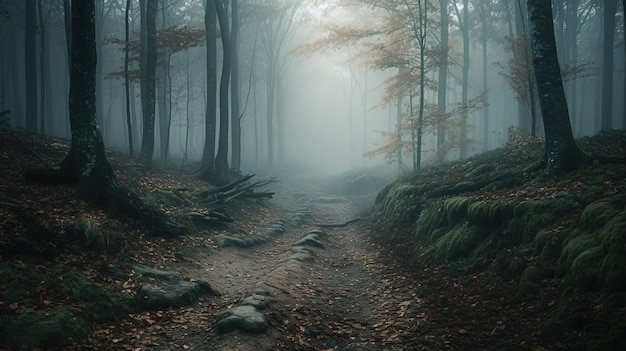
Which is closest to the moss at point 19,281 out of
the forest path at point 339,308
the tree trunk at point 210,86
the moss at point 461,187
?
the forest path at point 339,308

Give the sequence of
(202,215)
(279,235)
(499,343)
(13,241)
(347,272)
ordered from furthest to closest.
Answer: (279,235) → (202,215) → (347,272) → (13,241) → (499,343)

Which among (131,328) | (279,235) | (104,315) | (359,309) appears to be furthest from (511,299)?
(279,235)

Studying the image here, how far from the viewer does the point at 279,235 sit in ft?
41.7

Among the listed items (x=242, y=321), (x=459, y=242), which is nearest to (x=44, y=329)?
(x=242, y=321)

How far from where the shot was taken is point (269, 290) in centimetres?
668

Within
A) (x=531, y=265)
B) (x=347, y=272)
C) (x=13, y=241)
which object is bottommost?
(x=347, y=272)

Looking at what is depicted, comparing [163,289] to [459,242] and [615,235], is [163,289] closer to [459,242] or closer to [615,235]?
[459,242]

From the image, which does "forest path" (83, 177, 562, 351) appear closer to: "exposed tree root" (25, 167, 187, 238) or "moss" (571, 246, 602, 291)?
"moss" (571, 246, 602, 291)

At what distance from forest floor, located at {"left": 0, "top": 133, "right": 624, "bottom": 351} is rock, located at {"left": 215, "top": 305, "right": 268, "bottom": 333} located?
92mm

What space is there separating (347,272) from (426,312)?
10.4 feet

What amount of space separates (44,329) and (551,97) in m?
9.96

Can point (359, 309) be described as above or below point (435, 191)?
below

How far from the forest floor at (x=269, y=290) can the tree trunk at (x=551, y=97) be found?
2.96 metres

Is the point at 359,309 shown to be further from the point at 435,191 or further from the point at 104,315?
the point at 435,191
